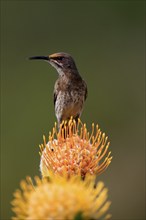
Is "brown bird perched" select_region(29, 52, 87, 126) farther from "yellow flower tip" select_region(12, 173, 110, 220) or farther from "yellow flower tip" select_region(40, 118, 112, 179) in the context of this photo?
"yellow flower tip" select_region(12, 173, 110, 220)

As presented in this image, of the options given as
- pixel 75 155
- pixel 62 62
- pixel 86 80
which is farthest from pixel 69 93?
pixel 86 80

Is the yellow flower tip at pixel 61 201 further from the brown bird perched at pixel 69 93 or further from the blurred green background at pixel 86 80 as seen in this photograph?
the blurred green background at pixel 86 80

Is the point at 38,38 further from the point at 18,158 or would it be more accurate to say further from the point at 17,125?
the point at 18,158

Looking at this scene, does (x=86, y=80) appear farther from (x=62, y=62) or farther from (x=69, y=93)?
(x=62, y=62)

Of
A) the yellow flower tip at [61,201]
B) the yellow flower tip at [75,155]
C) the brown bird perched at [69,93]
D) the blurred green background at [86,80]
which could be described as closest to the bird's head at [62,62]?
the brown bird perched at [69,93]

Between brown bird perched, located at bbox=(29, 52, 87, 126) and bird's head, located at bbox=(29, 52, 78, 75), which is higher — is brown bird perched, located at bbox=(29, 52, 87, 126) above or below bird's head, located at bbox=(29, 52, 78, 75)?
below

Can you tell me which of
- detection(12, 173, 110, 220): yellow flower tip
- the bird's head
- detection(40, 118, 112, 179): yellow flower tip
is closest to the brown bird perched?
the bird's head
